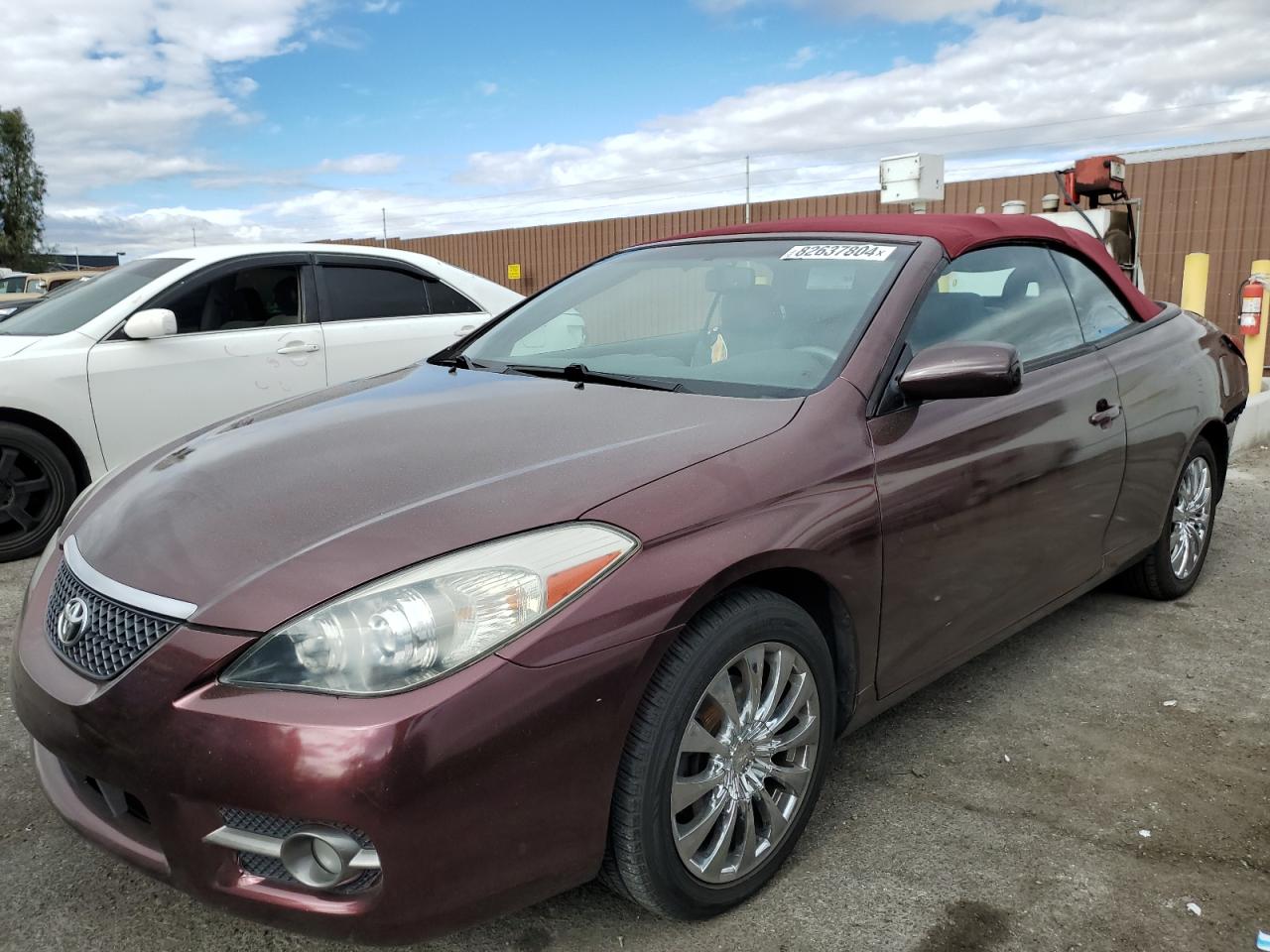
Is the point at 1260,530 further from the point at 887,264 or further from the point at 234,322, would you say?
the point at 234,322

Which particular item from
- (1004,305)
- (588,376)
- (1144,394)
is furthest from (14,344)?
(1144,394)

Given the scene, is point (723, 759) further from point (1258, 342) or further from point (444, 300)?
point (1258, 342)

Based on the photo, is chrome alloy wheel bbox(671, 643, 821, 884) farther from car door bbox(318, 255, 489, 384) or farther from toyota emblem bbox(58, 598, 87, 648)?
car door bbox(318, 255, 489, 384)

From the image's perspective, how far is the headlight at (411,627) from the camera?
170 cm

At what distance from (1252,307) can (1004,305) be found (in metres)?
6.45

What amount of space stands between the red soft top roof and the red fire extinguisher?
5.52 metres

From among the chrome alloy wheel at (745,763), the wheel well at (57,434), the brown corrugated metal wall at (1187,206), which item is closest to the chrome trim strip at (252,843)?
the chrome alloy wheel at (745,763)

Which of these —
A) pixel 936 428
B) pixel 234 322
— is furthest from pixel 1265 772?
pixel 234 322

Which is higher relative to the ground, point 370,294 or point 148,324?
point 370,294

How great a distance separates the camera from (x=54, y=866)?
236 cm

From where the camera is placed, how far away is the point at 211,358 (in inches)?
205

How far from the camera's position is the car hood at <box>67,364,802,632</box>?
183 centimetres

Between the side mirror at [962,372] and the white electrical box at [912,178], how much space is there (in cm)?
701

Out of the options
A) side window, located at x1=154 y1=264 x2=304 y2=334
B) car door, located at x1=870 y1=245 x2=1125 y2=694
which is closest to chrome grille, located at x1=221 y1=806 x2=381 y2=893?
car door, located at x1=870 y1=245 x2=1125 y2=694
